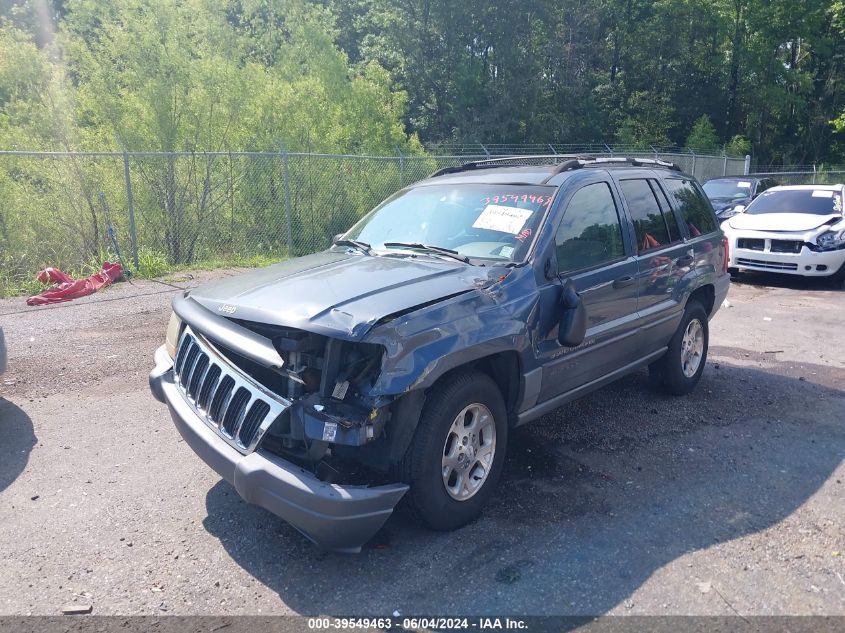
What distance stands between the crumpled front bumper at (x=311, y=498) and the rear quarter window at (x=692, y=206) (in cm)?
375

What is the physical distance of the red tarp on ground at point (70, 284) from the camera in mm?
8945

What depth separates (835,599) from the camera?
2.96 meters

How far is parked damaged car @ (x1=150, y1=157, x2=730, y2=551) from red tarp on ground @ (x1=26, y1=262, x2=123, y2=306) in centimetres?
606

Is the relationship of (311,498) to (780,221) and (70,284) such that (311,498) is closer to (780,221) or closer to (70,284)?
(70,284)

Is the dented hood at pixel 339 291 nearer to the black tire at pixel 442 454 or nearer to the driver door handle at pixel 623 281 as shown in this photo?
the black tire at pixel 442 454

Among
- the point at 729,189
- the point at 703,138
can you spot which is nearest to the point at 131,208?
the point at 729,189

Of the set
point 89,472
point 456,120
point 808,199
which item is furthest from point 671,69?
point 89,472

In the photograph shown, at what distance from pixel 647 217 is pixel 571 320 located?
1655mm

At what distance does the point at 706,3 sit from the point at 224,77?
33658 mm

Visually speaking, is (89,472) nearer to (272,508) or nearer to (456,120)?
(272,508)

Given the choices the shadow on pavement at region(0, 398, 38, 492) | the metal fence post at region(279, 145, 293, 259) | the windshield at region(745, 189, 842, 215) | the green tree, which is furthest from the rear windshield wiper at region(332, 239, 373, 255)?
the green tree

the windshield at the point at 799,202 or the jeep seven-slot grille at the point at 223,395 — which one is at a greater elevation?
the windshield at the point at 799,202

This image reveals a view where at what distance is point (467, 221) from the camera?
4242mm

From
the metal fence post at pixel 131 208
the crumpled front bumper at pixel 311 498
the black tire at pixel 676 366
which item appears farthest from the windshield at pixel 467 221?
the metal fence post at pixel 131 208
